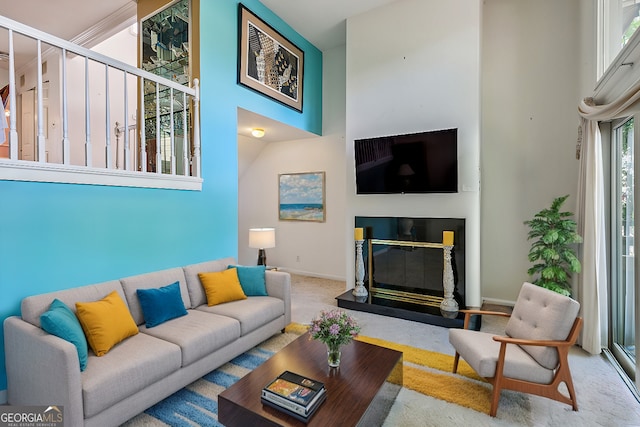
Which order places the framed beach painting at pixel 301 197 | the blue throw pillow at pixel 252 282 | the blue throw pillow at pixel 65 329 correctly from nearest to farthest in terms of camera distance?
the blue throw pillow at pixel 65 329, the blue throw pillow at pixel 252 282, the framed beach painting at pixel 301 197

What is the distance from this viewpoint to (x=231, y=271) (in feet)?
10.7

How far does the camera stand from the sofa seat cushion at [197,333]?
2.27 m

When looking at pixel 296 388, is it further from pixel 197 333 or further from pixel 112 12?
pixel 112 12

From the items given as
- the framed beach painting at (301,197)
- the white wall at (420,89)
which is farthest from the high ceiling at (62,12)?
the framed beach painting at (301,197)

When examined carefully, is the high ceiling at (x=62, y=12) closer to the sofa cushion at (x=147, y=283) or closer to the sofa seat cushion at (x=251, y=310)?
the sofa cushion at (x=147, y=283)

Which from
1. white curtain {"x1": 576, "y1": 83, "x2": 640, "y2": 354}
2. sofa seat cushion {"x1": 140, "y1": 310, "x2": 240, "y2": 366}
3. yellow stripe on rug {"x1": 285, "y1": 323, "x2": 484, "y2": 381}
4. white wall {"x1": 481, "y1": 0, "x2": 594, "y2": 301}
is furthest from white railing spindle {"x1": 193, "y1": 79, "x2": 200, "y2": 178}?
white curtain {"x1": 576, "y1": 83, "x2": 640, "y2": 354}

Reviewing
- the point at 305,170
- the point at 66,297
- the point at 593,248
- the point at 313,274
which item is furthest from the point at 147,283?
the point at 593,248

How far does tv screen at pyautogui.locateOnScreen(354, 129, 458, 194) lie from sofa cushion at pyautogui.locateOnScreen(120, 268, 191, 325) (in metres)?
2.61

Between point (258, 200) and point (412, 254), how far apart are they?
366 cm

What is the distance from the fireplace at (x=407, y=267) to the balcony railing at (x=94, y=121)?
8.31 feet

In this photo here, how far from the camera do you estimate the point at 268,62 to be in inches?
175

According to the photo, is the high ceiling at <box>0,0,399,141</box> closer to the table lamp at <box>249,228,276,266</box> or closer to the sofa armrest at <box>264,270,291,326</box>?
the table lamp at <box>249,228,276,266</box>

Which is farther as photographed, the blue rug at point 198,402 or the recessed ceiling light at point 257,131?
the recessed ceiling light at point 257,131

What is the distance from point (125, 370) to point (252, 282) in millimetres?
1517
